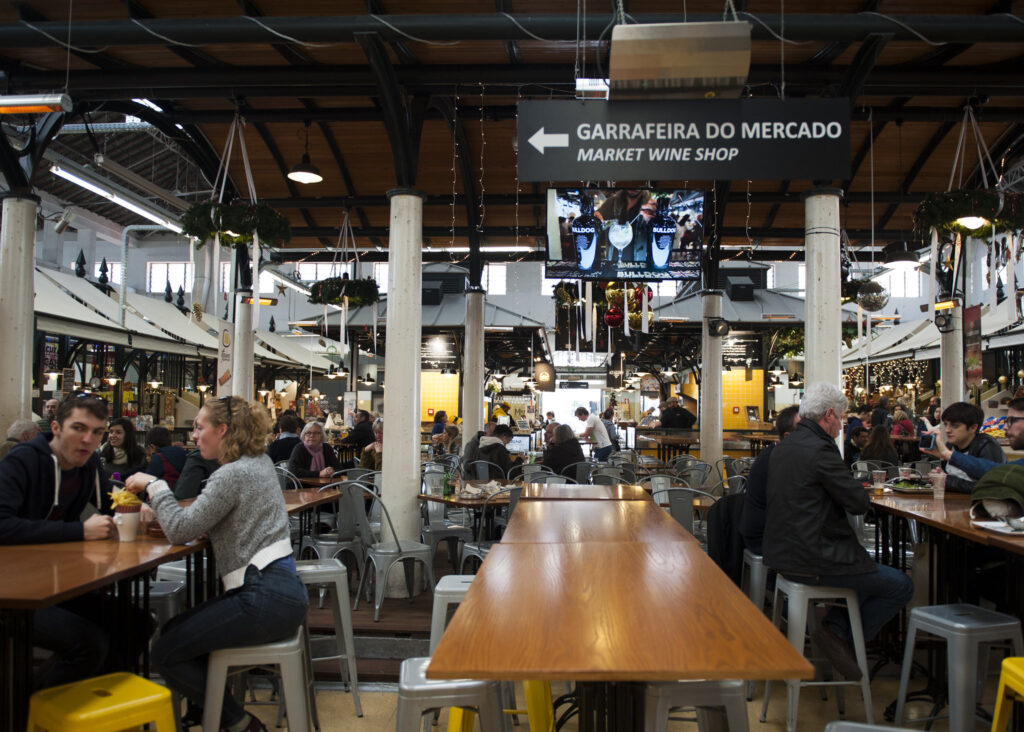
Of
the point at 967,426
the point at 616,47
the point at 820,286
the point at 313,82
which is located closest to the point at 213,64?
the point at 313,82

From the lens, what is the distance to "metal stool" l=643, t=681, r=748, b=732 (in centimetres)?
228

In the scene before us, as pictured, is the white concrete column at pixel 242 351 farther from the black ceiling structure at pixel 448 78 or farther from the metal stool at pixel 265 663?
the metal stool at pixel 265 663

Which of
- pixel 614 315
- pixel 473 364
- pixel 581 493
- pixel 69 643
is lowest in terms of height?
pixel 69 643

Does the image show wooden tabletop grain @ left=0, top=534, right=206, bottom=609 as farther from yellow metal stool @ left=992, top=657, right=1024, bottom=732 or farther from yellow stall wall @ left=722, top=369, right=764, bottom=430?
yellow stall wall @ left=722, top=369, right=764, bottom=430

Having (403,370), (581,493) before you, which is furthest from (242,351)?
(581,493)

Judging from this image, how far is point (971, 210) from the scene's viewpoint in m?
7.07

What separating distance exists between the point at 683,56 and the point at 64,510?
3.73 m

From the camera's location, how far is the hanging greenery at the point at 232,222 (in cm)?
740

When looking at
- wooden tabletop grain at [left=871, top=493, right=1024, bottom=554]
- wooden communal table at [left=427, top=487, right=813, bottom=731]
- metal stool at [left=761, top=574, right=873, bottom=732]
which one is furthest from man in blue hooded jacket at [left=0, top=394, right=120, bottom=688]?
wooden tabletop grain at [left=871, top=493, right=1024, bottom=554]

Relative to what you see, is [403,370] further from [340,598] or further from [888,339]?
[888,339]

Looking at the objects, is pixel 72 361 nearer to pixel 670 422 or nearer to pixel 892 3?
pixel 670 422

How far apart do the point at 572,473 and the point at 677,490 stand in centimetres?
392

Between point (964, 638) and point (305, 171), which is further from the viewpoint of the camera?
point (305, 171)

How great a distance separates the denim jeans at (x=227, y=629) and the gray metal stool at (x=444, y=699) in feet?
2.44
